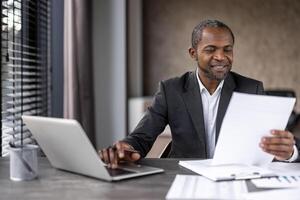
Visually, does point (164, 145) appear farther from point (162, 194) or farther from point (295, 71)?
point (295, 71)

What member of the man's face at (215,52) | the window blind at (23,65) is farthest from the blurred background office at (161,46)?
the man's face at (215,52)

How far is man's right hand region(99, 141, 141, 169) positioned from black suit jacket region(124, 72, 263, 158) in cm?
35

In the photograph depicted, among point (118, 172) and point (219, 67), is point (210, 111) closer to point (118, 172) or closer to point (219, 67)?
point (219, 67)

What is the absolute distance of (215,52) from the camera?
1.83m

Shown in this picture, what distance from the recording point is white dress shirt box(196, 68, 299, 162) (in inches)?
71.6

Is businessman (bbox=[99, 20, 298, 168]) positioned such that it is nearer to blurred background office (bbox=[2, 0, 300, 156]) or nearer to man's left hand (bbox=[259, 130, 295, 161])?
man's left hand (bbox=[259, 130, 295, 161])

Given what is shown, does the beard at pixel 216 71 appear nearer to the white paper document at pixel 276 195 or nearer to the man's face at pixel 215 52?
the man's face at pixel 215 52

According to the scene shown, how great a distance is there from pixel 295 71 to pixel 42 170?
4532 mm

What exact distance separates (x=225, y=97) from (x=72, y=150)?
0.85 meters

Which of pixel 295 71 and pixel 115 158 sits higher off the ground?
pixel 295 71

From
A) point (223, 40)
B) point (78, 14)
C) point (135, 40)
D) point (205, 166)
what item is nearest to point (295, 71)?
point (135, 40)

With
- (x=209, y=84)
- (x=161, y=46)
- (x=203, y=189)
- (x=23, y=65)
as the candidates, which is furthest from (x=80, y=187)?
(x=161, y=46)

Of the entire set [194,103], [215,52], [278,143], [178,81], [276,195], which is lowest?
[276,195]

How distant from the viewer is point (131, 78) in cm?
493
